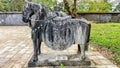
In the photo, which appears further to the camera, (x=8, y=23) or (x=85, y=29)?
(x=8, y=23)

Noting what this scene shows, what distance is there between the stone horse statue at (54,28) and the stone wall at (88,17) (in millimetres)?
13538

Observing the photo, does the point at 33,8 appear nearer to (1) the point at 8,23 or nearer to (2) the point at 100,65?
(2) the point at 100,65

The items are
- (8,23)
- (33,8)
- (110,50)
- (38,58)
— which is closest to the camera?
(33,8)

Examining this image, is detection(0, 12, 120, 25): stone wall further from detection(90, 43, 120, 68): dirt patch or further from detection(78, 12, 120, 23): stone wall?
detection(90, 43, 120, 68): dirt patch

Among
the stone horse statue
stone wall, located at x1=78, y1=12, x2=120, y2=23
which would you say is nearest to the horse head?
the stone horse statue

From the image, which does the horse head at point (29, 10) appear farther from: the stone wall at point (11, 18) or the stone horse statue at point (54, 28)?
the stone wall at point (11, 18)

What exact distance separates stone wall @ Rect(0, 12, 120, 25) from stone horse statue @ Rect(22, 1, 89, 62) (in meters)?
13.5

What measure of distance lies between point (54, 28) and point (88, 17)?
14.5 metres

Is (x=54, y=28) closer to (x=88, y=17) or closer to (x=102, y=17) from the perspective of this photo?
(x=88, y=17)

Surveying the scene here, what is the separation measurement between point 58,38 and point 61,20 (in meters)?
0.39

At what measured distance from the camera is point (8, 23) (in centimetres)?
1845

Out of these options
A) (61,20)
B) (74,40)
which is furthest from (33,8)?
(74,40)

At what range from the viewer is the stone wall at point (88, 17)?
60.3 ft

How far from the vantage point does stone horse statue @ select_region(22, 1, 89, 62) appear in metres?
5.00
